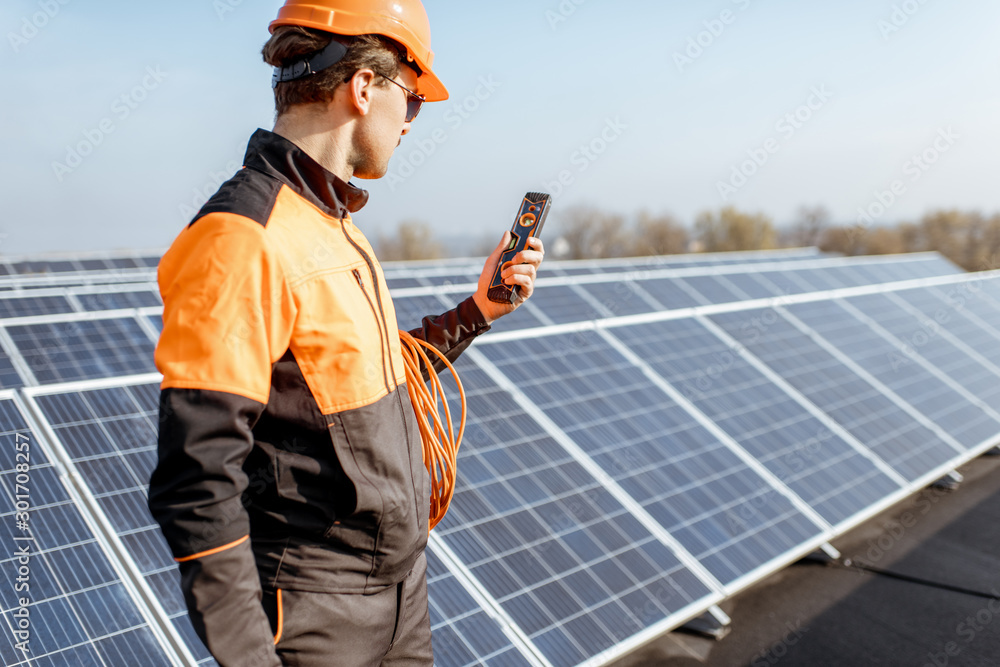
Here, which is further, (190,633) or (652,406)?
(652,406)

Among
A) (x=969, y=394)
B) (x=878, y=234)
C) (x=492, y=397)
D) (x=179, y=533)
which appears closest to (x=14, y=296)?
(x=492, y=397)

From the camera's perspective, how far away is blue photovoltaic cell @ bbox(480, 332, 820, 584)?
5.29 metres

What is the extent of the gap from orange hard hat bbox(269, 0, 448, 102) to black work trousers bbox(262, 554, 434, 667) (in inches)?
57.5

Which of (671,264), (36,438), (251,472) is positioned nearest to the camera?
(251,472)

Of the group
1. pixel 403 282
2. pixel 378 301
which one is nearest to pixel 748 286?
pixel 403 282

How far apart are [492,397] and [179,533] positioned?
4.17 m

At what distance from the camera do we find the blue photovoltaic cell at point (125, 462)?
344 cm

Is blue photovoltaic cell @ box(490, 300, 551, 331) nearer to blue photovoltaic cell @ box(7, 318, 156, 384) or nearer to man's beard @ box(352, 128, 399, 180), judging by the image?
blue photovoltaic cell @ box(7, 318, 156, 384)

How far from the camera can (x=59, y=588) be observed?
3279mm

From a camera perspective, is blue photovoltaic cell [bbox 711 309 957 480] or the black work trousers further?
blue photovoltaic cell [bbox 711 309 957 480]

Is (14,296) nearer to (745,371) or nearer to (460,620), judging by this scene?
(460,620)

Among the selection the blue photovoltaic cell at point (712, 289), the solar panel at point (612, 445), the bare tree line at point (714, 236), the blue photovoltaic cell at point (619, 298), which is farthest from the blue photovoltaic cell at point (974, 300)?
the bare tree line at point (714, 236)

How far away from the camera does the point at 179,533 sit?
4.84 ft

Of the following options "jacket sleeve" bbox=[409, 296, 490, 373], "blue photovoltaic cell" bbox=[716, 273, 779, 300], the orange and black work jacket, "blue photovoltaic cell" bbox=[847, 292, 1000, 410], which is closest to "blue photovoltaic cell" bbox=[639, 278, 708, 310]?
"blue photovoltaic cell" bbox=[716, 273, 779, 300]
